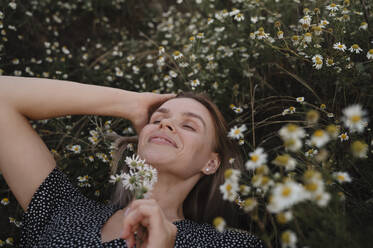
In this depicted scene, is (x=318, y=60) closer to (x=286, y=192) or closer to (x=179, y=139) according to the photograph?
(x=179, y=139)

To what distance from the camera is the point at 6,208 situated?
2.57m

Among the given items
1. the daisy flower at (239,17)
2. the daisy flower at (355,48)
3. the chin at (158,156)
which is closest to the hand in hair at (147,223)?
the chin at (158,156)

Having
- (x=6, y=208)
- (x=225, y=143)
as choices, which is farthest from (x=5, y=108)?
(x=225, y=143)

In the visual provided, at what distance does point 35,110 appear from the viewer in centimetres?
206

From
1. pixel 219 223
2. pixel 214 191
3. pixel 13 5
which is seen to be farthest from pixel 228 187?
pixel 13 5

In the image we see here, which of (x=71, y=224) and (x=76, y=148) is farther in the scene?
(x=76, y=148)

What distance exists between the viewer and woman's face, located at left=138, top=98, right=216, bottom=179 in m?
1.85

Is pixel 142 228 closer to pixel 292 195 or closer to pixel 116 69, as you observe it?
pixel 292 195

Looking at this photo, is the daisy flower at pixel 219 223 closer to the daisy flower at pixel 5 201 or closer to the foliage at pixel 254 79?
the foliage at pixel 254 79

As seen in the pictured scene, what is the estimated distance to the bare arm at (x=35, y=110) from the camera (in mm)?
1868

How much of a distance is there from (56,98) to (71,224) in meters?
0.77

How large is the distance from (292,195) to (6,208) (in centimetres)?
236

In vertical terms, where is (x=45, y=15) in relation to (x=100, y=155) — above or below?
above

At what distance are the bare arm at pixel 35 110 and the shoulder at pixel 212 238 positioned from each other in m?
0.81
